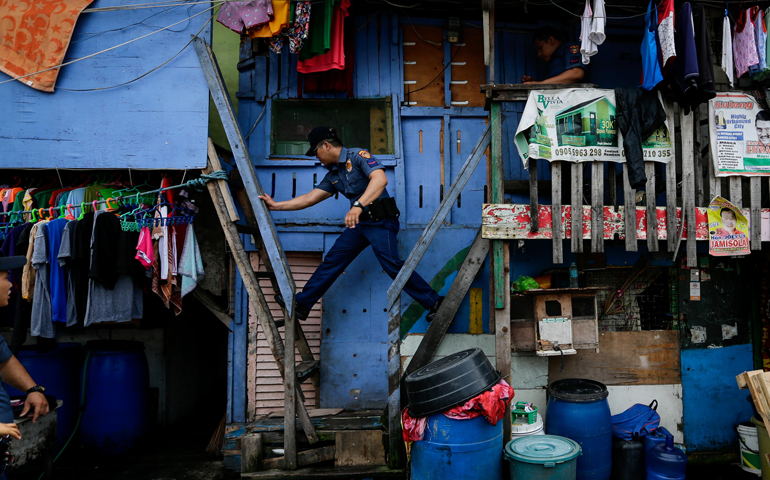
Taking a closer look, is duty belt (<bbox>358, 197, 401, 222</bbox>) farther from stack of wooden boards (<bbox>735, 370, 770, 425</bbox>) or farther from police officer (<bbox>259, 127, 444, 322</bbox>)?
stack of wooden boards (<bbox>735, 370, 770, 425</bbox>)

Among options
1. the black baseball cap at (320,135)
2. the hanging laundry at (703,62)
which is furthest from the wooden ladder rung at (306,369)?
the hanging laundry at (703,62)

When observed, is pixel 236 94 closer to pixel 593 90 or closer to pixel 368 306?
pixel 368 306

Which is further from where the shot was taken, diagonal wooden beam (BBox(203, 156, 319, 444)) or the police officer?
the police officer

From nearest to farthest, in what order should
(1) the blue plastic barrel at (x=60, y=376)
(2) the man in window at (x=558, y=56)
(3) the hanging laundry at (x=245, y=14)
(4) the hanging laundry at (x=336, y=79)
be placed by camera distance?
(3) the hanging laundry at (x=245, y=14), (2) the man in window at (x=558, y=56), (1) the blue plastic barrel at (x=60, y=376), (4) the hanging laundry at (x=336, y=79)

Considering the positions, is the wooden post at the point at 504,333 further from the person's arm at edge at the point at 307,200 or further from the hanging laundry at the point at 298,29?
the hanging laundry at the point at 298,29

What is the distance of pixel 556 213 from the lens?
15.8 feet

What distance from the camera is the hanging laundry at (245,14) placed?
5.26 metres

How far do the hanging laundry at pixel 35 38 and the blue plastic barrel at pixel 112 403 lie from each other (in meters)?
3.05

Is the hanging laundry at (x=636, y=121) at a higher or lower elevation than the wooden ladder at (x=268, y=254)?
higher

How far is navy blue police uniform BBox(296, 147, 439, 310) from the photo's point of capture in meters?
5.22

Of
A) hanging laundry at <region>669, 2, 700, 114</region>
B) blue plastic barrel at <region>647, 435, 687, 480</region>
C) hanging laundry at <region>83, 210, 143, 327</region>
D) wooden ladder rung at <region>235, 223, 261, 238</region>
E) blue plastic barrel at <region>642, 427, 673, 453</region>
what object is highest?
hanging laundry at <region>669, 2, 700, 114</region>

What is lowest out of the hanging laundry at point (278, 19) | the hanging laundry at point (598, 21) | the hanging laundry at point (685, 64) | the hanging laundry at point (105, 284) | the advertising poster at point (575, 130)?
the hanging laundry at point (105, 284)

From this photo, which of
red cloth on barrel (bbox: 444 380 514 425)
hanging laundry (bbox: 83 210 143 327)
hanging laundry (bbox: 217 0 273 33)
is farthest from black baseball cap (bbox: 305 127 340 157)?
red cloth on barrel (bbox: 444 380 514 425)

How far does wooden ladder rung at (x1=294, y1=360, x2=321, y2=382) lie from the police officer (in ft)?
1.68
